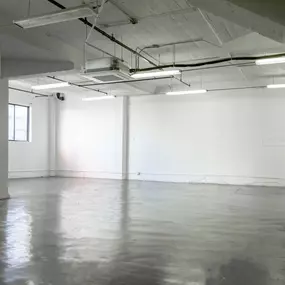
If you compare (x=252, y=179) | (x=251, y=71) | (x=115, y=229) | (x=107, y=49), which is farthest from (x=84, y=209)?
(x=252, y=179)

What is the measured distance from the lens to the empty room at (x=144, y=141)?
10.8ft

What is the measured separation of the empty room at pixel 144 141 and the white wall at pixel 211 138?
38 mm

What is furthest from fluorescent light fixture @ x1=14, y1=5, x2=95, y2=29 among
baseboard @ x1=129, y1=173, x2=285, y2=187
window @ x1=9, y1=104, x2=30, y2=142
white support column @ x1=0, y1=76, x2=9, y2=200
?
window @ x1=9, y1=104, x2=30, y2=142

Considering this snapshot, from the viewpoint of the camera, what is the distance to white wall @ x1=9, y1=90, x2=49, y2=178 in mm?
12805

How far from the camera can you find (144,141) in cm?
1283

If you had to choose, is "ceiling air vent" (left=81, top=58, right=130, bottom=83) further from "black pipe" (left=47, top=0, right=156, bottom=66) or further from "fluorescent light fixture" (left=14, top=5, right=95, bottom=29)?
"fluorescent light fixture" (left=14, top=5, right=95, bottom=29)

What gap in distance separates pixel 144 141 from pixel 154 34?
6530mm

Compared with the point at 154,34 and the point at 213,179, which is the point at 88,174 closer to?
the point at 213,179

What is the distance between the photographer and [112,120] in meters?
13.4

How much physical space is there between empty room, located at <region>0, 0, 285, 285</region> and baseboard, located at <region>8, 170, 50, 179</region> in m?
0.05

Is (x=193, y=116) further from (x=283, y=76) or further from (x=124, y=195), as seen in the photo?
(x=124, y=195)

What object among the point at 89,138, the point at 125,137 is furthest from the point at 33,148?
the point at 125,137

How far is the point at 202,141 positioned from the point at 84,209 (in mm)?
6522

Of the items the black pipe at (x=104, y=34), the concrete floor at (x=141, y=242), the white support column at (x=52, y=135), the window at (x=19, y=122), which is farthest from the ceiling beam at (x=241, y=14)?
the white support column at (x=52, y=135)
